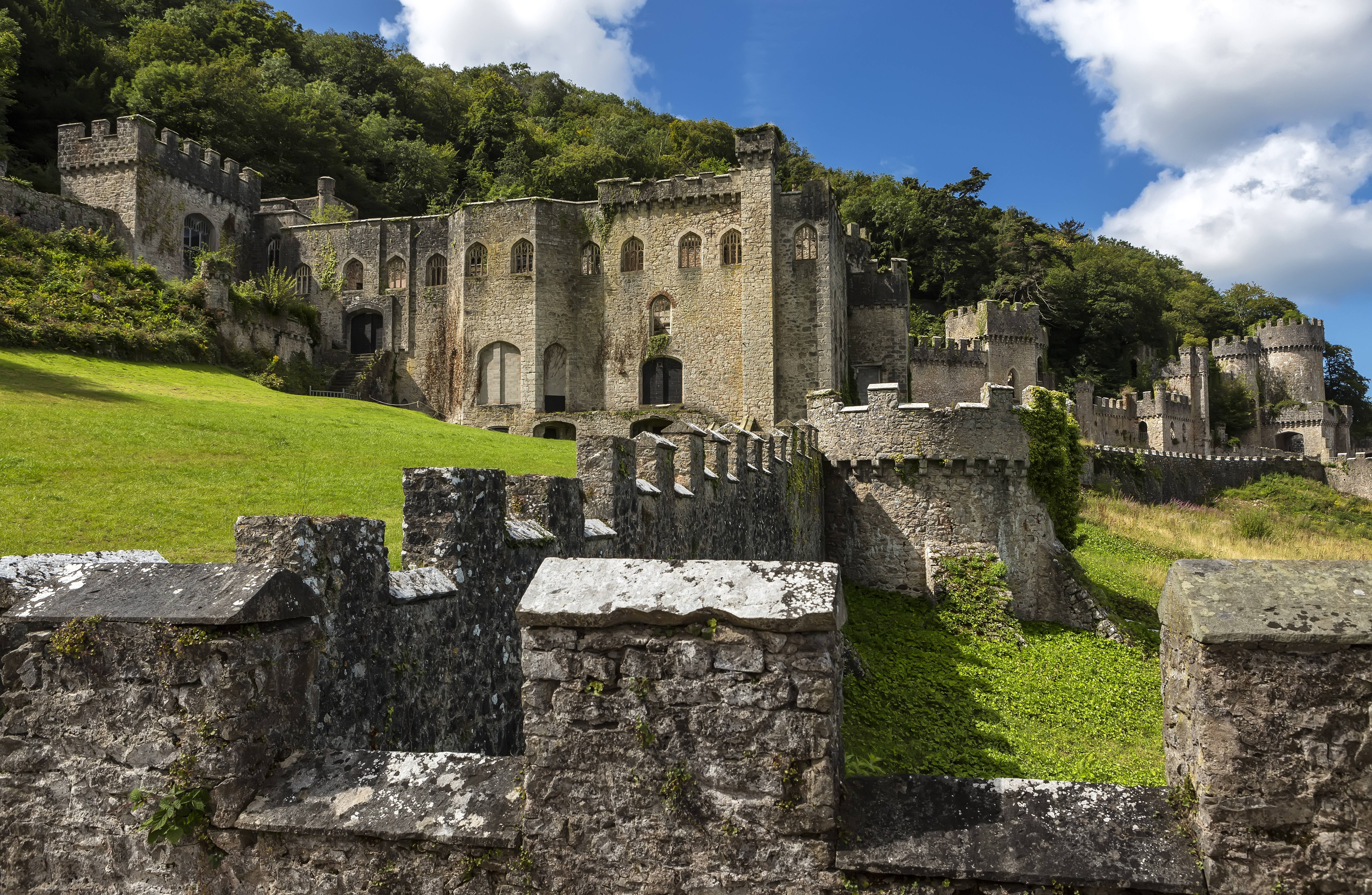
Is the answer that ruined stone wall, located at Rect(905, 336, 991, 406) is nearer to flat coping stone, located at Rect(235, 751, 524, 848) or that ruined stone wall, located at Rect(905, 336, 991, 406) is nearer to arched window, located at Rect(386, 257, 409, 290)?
arched window, located at Rect(386, 257, 409, 290)

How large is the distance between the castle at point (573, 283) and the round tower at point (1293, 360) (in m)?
41.4

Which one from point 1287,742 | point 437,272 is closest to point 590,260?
point 437,272

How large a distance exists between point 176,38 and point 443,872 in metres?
64.9

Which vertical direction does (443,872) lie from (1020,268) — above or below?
below

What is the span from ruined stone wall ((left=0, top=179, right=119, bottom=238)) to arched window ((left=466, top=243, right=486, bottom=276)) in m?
14.6

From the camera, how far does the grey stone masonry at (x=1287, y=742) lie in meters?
2.69

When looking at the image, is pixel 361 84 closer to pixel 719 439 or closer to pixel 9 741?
pixel 719 439

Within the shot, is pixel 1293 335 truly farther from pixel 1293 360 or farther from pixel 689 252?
pixel 689 252

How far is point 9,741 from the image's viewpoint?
3.38m

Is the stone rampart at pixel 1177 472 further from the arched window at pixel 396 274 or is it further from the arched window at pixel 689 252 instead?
the arched window at pixel 396 274

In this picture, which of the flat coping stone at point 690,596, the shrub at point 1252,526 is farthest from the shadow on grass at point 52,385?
the shrub at point 1252,526

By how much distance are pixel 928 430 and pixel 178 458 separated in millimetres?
15467

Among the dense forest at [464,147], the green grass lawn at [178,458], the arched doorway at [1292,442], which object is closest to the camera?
the green grass lawn at [178,458]

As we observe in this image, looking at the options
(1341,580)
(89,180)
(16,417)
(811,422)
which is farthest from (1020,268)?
(1341,580)
